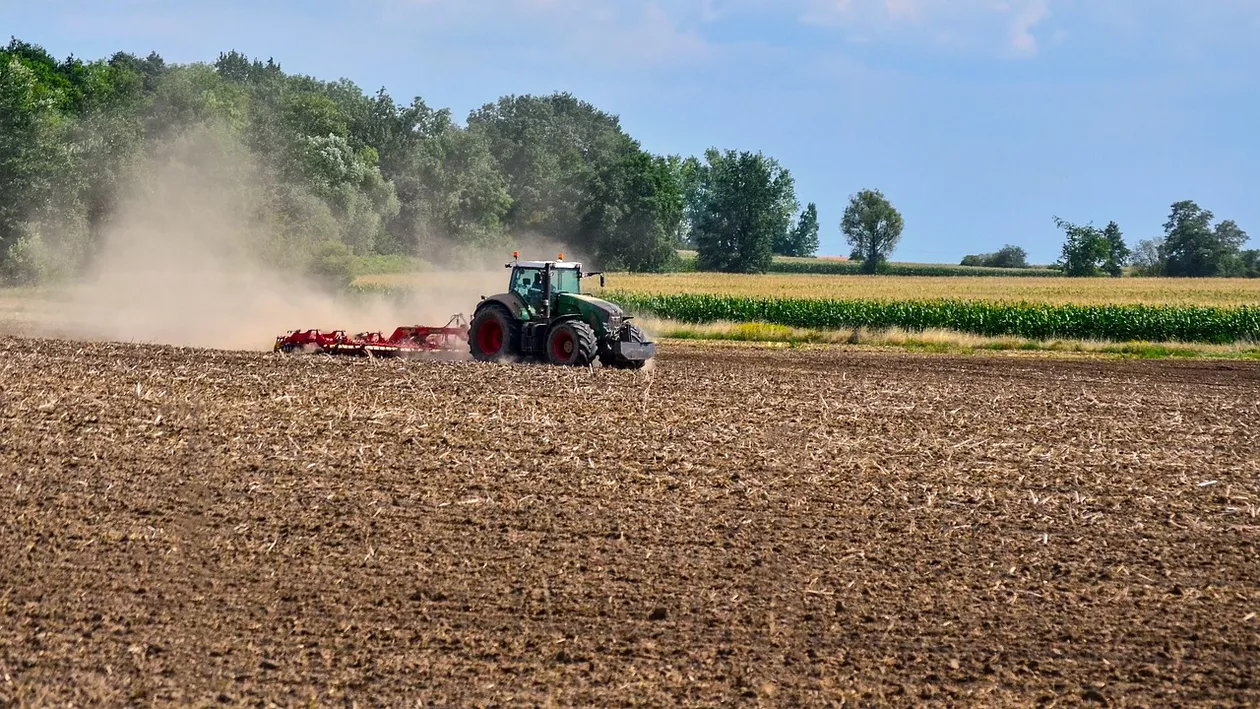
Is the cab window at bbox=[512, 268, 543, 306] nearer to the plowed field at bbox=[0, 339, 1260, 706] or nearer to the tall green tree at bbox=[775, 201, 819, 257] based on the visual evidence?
the plowed field at bbox=[0, 339, 1260, 706]

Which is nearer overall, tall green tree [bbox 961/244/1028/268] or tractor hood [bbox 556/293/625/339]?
tractor hood [bbox 556/293/625/339]

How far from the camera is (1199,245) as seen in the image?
293ft

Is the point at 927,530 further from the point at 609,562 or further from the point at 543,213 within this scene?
the point at 543,213

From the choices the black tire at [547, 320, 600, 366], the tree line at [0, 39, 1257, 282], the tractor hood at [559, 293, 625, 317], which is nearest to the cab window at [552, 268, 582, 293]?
the tractor hood at [559, 293, 625, 317]

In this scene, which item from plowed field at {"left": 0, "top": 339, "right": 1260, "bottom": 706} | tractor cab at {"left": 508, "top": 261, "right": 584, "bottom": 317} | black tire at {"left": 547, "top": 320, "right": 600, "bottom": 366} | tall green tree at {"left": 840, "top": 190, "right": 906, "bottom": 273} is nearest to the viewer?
plowed field at {"left": 0, "top": 339, "right": 1260, "bottom": 706}

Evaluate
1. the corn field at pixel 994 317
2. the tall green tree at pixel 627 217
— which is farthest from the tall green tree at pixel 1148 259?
the corn field at pixel 994 317

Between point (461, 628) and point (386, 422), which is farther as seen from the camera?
point (386, 422)

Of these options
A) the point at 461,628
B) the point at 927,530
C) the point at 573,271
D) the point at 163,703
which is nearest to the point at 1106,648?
the point at 927,530

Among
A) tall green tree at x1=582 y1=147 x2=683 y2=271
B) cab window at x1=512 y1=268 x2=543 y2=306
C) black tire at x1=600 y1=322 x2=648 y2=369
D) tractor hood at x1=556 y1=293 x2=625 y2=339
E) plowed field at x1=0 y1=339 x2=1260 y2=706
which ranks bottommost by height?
plowed field at x1=0 y1=339 x2=1260 y2=706

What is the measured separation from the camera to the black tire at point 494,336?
786 inches

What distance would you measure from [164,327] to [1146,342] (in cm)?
2408

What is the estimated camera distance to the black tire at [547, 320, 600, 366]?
19203 mm

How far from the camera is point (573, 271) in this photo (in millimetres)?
20453

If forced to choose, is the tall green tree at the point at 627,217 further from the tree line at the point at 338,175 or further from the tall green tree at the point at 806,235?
the tall green tree at the point at 806,235
